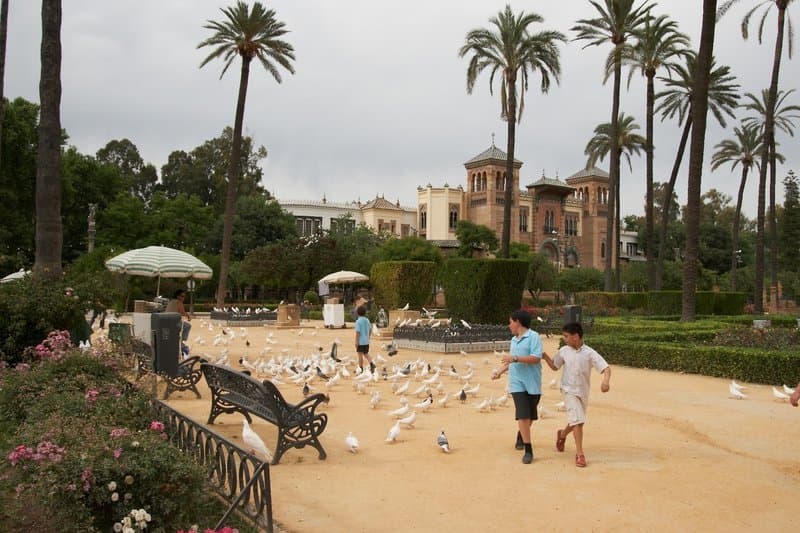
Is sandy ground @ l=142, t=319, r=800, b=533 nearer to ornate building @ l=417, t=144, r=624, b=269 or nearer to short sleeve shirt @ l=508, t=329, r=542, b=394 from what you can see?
short sleeve shirt @ l=508, t=329, r=542, b=394

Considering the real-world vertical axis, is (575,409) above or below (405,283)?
below

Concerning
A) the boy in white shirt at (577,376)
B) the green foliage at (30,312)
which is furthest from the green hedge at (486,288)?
the boy in white shirt at (577,376)

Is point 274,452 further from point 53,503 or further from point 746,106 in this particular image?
point 746,106

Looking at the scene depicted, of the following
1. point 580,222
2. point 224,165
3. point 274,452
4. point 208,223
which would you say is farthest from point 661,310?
point 580,222

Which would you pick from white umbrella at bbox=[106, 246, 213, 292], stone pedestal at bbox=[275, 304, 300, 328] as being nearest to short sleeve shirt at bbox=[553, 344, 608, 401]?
white umbrella at bbox=[106, 246, 213, 292]

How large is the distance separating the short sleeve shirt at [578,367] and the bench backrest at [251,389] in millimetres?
2578

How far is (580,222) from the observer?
260ft

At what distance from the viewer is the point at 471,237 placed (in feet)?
192

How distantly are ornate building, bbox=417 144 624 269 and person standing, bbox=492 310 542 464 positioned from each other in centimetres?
6151

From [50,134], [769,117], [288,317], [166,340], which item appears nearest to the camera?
[166,340]

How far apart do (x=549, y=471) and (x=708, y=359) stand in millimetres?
7894

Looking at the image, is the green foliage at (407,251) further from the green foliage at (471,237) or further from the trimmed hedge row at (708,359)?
the trimmed hedge row at (708,359)

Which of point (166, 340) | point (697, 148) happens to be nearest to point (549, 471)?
point (166, 340)

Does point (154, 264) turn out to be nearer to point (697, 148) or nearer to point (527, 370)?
point (527, 370)
